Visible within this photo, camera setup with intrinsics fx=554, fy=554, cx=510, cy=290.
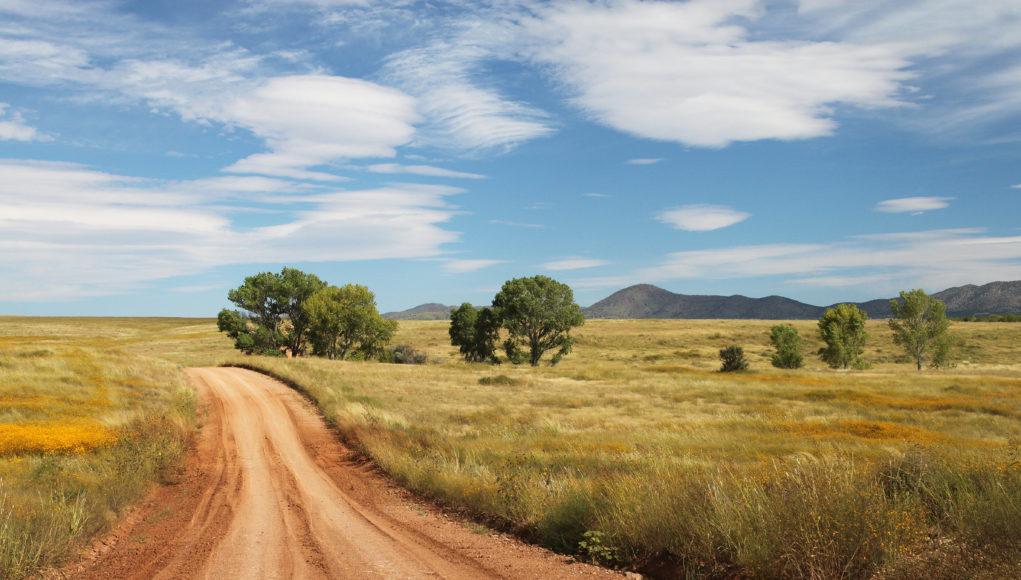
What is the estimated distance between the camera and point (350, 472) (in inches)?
577

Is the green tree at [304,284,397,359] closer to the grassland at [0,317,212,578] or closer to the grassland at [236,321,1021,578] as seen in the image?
the grassland at [236,321,1021,578]

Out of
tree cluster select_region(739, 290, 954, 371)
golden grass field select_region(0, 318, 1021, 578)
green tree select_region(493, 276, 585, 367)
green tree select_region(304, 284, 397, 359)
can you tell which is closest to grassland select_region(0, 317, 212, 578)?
golden grass field select_region(0, 318, 1021, 578)

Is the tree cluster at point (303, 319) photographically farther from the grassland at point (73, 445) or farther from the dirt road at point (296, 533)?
the dirt road at point (296, 533)

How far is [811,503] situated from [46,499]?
12612 mm

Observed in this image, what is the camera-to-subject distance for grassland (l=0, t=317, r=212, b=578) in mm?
8438

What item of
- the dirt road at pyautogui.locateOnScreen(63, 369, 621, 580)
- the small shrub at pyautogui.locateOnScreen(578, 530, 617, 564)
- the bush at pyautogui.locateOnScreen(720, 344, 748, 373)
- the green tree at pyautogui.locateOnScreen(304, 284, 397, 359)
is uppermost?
the green tree at pyautogui.locateOnScreen(304, 284, 397, 359)

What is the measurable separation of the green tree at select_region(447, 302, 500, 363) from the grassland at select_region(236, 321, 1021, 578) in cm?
3163

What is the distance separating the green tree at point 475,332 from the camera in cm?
7306

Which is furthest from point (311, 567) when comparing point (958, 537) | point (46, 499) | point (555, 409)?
point (555, 409)

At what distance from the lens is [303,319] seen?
242ft

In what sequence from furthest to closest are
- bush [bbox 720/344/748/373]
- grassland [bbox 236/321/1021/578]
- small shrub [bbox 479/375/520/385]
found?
bush [bbox 720/344/748/373], small shrub [bbox 479/375/520/385], grassland [bbox 236/321/1021/578]

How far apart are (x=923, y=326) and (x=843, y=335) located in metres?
9.10

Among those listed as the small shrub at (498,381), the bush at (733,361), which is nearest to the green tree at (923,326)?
the bush at (733,361)

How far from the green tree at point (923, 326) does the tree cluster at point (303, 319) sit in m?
62.9
